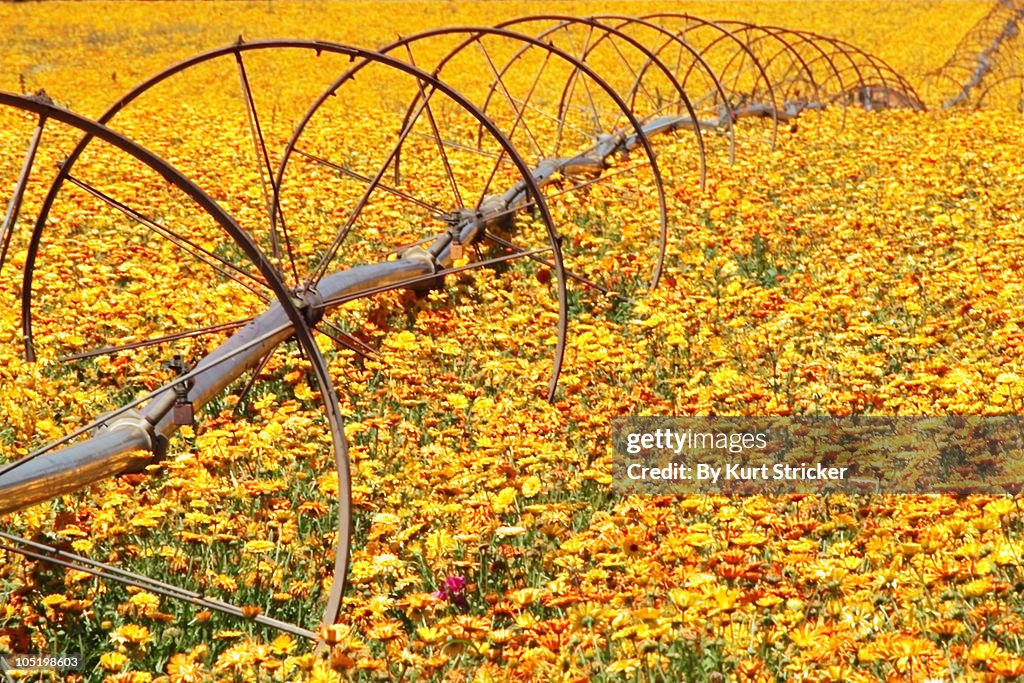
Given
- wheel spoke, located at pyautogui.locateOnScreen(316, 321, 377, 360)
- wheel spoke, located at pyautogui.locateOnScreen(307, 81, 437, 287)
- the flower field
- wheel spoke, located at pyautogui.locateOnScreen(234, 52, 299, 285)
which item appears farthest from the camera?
wheel spoke, located at pyautogui.locateOnScreen(316, 321, 377, 360)

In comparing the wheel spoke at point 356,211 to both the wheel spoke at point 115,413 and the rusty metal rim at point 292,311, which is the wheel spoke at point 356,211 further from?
the rusty metal rim at point 292,311

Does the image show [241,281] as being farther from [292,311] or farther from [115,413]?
[292,311]

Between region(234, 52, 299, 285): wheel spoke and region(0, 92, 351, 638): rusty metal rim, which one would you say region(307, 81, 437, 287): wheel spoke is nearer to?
region(234, 52, 299, 285): wheel spoke

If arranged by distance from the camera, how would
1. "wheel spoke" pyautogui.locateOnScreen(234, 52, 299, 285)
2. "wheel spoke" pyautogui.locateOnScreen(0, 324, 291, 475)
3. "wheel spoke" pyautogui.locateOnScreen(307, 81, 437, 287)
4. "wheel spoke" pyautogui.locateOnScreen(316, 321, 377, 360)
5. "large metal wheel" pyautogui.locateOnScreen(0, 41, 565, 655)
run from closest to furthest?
"wheel spoke" pyautogui.locateOnScreen(0, 324, 291, 475), "large metal wheel" pyautogui.locateOnScreen(0, 41, 565, 655), "wheel spoke" pyautogui.locateOnScreen(234, 52, 299, 285), "wheel spoke" pyautogui.locateOnScreen(307, 81, 437, 287), "wheel spoke" pyautogui.locateOnScreen(316, 321, 377, 360)

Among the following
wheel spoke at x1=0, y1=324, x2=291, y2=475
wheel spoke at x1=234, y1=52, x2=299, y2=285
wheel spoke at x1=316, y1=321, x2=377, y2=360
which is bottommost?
wheel spoke at x1=0, y1=324, x2=291, y2=475

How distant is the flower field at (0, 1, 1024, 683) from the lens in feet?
11.0

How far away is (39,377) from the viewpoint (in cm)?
535

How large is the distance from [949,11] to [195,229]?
29949mm

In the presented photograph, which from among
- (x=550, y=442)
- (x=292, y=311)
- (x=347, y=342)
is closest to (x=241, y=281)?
(x=347, y=342)

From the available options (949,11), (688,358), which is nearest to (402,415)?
(688,358)

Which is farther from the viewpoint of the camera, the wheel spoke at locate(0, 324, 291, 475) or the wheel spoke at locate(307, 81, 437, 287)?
the wheel spoke at locate(307, 81, 437, 287)

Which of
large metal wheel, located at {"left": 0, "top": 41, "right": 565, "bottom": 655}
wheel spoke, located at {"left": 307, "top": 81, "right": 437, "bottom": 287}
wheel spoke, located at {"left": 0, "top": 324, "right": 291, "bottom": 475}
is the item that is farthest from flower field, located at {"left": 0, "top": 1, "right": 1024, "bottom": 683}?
wheel spoke, located at {"left": 307, "top": 81, "right": 437, "bottom": 287}

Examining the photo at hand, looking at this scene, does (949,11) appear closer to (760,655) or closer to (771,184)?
(771,184)

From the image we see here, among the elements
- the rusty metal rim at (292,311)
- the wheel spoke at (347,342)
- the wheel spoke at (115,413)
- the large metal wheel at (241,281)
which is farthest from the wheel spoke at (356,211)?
the rusty metal rim at (292,311)
